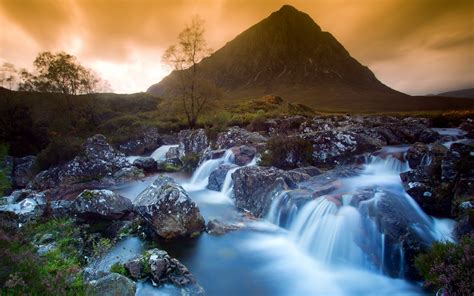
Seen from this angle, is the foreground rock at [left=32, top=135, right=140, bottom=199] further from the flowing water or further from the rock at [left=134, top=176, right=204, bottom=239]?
the flowing water

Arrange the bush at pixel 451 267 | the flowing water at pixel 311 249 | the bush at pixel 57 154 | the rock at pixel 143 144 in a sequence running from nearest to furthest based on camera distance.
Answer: the bush at pixel 451 267
the flowing water at pixel 311 249
the bush at pixel 57 154
the rock at pixel 143 144

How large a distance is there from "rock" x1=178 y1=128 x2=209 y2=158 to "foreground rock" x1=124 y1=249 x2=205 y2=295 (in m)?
17.5

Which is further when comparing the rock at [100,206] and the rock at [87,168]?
the rock at [87,168]

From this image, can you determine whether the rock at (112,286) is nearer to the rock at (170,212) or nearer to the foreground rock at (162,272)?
the foreground rock at (162,272)

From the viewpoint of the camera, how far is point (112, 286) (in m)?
5.65

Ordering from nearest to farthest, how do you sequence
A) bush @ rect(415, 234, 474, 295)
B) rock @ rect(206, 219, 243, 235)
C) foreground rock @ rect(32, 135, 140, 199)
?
1. bush @ rect(415, 234, 474, 295)
2. rock @ rect(206, 219, 243, 235)
3. foreground rock @ rect(32, 135, 140, 199)

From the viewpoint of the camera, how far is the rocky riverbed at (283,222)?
7.84 metres

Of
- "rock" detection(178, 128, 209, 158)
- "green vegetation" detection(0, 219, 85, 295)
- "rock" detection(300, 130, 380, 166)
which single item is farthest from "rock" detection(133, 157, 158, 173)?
"green vegetation" detection(0, 219, 85, 295)

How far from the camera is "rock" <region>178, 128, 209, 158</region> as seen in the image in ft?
83.9

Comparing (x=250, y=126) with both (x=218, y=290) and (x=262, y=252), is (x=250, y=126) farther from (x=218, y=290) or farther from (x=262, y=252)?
(x=218, y=290)

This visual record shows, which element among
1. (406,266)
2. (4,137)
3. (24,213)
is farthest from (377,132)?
(4,137)

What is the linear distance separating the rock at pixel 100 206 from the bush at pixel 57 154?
421 inches

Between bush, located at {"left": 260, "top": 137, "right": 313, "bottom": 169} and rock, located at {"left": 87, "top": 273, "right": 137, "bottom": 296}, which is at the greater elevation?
bush, located at {"left": 260, "top": 137, "right": 313, "bottom": 169}

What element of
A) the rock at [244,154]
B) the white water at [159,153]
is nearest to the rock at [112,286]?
the rock at [244,154]
